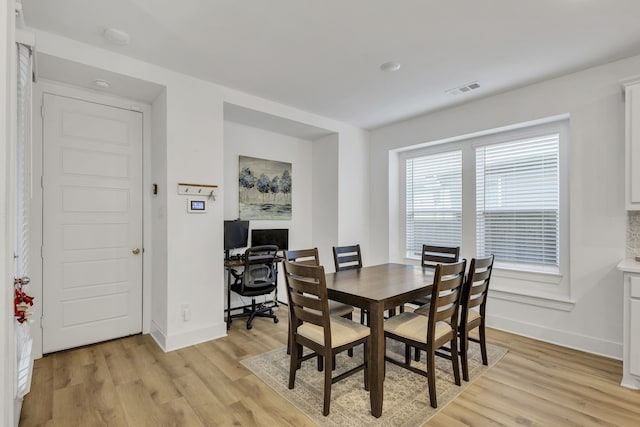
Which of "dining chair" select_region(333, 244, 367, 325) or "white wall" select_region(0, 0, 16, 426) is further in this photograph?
"dining chair" select_region(333, 244, 367, 325)

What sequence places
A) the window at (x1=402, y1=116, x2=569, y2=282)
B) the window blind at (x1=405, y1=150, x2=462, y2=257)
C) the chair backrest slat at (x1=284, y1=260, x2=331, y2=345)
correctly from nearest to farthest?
the chair backrest slat at (x1=284, y1=260, x2=331, y2=345) < the window at (x1=402, y1=116, x2=569, y2=282) < the window blind at (x1=405, y1=150, x2=462, y2=257)

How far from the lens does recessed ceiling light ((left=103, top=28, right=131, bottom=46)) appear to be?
2.43 meters

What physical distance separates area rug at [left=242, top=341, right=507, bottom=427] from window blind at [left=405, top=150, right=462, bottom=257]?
5.85ft

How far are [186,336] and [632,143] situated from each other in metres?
4.24

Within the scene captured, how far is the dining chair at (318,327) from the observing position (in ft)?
6.64

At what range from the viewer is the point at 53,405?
216 centimetres

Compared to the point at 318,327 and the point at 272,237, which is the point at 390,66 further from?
the point at 272,237

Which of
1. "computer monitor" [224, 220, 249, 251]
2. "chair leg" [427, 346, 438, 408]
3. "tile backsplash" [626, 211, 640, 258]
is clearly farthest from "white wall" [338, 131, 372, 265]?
"tile backsplash" [626, 211, 640, 258]

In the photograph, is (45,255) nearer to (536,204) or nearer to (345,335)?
(345,335)

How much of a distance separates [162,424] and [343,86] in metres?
3.31

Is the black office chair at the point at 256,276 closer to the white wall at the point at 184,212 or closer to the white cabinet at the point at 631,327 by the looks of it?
the white wall at the point at 184,212

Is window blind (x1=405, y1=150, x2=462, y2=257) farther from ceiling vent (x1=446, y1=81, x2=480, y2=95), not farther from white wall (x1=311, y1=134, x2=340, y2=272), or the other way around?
white wall (x1=311, y1=134, x2=340, y2=272)

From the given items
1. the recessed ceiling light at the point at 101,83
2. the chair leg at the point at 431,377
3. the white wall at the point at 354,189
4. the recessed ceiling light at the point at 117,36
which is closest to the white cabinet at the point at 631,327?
the chair leg at the point at 431,377

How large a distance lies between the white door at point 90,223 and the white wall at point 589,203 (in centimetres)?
413
